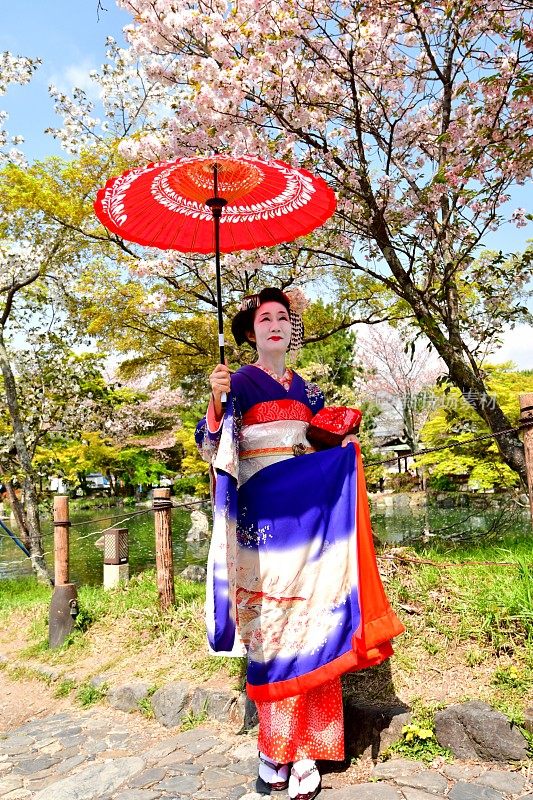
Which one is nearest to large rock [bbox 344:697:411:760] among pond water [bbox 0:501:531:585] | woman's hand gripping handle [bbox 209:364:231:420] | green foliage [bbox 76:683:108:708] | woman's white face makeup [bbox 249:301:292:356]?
woman's hand gripping handle [bbox 209:364:231:420]

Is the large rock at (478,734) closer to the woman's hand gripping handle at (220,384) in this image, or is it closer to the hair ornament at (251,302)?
the woman's hand gripping handle at (220,384)

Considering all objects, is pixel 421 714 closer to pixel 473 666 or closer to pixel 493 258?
pixel 473 666

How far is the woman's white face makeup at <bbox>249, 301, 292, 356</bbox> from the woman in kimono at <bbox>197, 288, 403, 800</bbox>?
16.2 inches

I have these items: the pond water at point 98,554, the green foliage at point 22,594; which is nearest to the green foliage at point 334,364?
the pond water at point 98,554

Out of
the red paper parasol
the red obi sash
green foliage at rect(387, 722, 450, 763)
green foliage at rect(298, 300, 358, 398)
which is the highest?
green foliage at rect(298, 300, 358, 398)

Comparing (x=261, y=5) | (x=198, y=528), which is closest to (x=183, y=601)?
(x=261, y=5)

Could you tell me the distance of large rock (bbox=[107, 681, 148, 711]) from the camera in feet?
14.6

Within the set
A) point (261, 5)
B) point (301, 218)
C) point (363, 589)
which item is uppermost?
point (261, 5)

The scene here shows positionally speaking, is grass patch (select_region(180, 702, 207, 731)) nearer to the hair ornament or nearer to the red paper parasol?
the hair ornament

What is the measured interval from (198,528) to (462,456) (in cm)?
836

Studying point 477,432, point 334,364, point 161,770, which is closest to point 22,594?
point 161,770

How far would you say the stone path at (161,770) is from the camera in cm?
282

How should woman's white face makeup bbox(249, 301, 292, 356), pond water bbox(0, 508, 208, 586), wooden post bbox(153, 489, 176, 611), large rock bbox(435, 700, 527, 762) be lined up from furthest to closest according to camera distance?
1. pond water bbox(0, 508, 208, 586)
2. wooden post bbox(153, 489, 176, 611)
3. woman's white face makeup bbox(249, 301, 292, 356)
4. large rock bbox(435, 700, 527, 762)

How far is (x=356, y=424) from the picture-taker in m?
3.35
